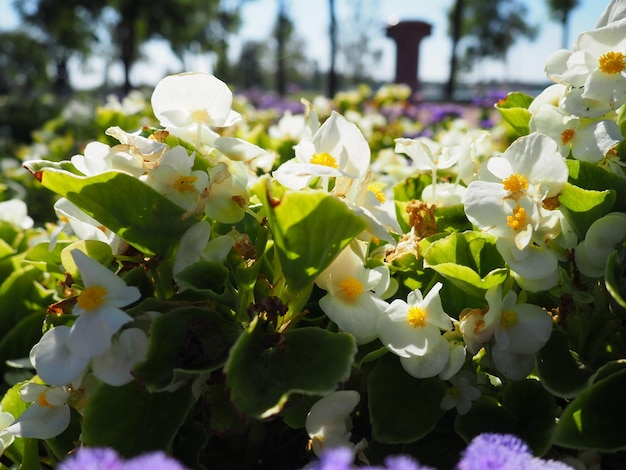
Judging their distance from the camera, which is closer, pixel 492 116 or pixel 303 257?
pixel 303 257

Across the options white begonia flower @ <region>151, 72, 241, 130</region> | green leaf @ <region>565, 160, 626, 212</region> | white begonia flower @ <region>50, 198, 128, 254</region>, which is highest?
white begonia flower @ <region>151, 72, 241, 130</region>

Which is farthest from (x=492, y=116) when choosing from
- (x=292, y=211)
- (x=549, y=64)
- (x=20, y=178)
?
(x=292, y=211)

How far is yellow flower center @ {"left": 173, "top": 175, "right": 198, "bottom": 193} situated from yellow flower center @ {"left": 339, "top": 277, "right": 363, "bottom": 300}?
0.19 metres

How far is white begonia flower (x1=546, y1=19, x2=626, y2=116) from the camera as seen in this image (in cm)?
67

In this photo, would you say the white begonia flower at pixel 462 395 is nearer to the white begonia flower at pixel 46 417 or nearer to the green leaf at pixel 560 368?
the green leaf at pixel 560 368

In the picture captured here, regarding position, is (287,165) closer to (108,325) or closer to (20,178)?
(108,325)

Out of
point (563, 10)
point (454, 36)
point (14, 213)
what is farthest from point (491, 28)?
point (14, 213)

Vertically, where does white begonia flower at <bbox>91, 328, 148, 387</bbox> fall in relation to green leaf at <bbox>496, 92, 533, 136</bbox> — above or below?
below

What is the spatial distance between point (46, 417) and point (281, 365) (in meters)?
0.28

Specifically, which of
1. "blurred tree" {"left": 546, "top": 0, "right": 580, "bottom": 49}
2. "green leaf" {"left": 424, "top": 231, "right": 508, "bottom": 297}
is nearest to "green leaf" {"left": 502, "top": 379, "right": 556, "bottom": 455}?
"green leaf" {"left": 424, "top": 231, "right": 508, "bottom": 297}

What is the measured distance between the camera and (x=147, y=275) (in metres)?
0.71

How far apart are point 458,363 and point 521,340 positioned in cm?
7

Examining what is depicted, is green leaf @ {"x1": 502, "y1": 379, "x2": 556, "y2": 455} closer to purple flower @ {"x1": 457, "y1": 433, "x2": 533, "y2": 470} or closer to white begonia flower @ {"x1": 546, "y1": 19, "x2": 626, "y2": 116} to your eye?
purple flower @ {"x1": 457, "y1": 433, "x2": 533, "y2": 470}

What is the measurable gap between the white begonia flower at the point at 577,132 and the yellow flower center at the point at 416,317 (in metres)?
0.27
